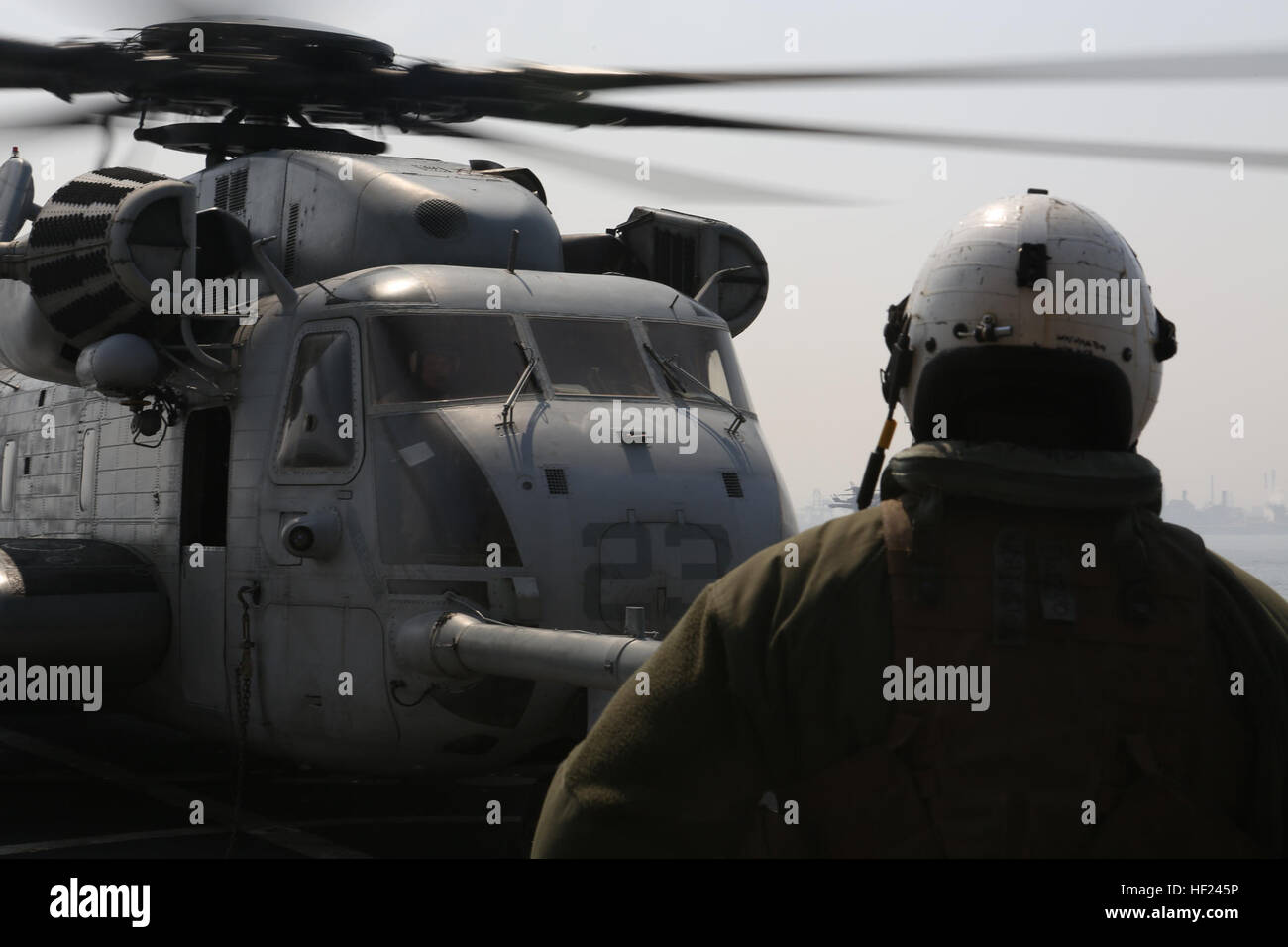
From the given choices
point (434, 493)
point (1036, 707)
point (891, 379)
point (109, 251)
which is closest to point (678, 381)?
point (434, 493)

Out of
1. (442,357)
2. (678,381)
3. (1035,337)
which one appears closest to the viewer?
(1035,337)

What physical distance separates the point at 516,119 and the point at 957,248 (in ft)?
22.1

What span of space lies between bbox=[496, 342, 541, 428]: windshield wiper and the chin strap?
464 cm

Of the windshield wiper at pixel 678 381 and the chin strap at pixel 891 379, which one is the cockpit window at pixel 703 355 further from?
the chin strap at pixel 891 379

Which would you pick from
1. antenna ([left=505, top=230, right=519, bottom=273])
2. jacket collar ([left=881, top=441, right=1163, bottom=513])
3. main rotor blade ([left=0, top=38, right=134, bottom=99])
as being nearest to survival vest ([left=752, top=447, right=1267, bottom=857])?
jacket collar ([left=881, top=441, right=1163, bottom=513])

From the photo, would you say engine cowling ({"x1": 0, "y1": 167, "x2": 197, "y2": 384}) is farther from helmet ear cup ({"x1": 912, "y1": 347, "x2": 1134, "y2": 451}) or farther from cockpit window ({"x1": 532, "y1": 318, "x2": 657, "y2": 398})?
helmet ear cup ({"x1": 912, "y1": 347, "x2": 1134, "y2": 451})

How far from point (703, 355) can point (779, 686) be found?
20.3 feet

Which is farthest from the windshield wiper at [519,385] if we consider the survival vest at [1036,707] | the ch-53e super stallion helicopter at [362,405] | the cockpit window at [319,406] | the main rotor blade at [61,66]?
the survival vest at [1036,707]

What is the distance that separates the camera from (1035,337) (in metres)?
2.51

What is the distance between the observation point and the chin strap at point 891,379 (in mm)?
2672

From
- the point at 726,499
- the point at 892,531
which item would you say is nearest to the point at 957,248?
the point at 892,531

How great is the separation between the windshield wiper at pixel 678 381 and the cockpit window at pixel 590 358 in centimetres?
10

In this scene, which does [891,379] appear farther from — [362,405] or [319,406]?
[319,406]
